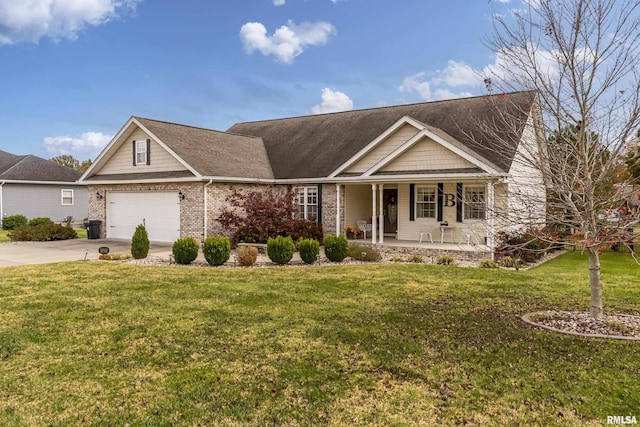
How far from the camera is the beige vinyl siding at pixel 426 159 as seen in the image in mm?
15576

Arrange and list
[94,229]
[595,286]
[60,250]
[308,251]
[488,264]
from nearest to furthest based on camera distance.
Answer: [595,286] → [488,264] → [308,251] → [60,250] → [94,229]

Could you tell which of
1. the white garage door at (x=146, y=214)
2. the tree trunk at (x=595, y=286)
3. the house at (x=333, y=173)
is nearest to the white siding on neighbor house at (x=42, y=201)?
the house at (x=333, y=173)

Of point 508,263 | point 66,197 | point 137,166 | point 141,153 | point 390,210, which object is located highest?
point 141,153

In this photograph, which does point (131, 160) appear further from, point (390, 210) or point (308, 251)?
point (390, 210)

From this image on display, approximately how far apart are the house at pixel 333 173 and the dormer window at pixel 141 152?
5 centimetres

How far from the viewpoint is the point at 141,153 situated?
20359mm

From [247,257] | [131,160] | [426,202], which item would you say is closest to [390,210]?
[426,202]

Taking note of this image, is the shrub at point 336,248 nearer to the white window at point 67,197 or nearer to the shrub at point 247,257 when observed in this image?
the shrub at point 247,257

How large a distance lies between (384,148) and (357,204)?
3.17 meters

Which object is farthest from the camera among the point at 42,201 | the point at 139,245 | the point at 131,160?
the point at 42,201

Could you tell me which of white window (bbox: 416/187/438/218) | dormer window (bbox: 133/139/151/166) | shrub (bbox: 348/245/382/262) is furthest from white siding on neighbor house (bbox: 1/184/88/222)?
white window (bbox: 416/187/438/218)

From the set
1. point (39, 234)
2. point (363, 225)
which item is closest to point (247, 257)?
point (363, 225)

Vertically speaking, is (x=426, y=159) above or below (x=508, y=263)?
above

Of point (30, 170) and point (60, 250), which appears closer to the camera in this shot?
point (60, 250)
